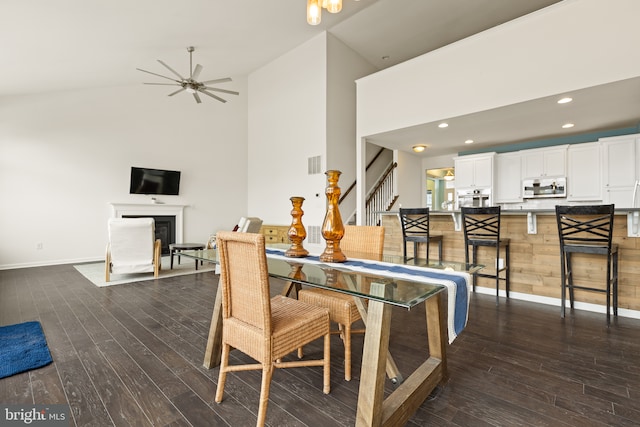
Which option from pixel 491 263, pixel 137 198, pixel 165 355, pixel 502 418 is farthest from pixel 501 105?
pixel 137 198

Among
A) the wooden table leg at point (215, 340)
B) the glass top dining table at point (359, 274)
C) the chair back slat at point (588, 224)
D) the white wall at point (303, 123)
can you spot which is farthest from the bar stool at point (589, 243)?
the white wall at point (303, 123)

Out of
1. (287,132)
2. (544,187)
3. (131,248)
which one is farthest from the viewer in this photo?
(287,132)

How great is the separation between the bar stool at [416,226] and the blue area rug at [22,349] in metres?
3.75

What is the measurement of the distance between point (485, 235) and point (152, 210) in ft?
21.8

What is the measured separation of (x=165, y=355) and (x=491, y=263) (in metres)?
3.74

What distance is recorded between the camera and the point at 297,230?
7.00 ft

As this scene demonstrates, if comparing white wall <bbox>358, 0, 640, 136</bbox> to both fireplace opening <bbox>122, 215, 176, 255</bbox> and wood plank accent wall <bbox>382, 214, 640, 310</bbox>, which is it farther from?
fireplace opening <bbox>122, 215, 176, 255</bbox>

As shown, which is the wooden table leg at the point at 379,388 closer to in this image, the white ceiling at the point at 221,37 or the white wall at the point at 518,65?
the white wall at the point at 518,65

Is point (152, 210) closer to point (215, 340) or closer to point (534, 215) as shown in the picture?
point (215, 340)

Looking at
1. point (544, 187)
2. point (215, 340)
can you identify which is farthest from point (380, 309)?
point (544, 187)

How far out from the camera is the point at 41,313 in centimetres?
303

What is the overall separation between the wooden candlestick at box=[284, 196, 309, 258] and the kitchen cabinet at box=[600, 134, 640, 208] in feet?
17.8

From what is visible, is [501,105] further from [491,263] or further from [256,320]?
[256,320]

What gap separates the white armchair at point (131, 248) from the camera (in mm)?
4320
